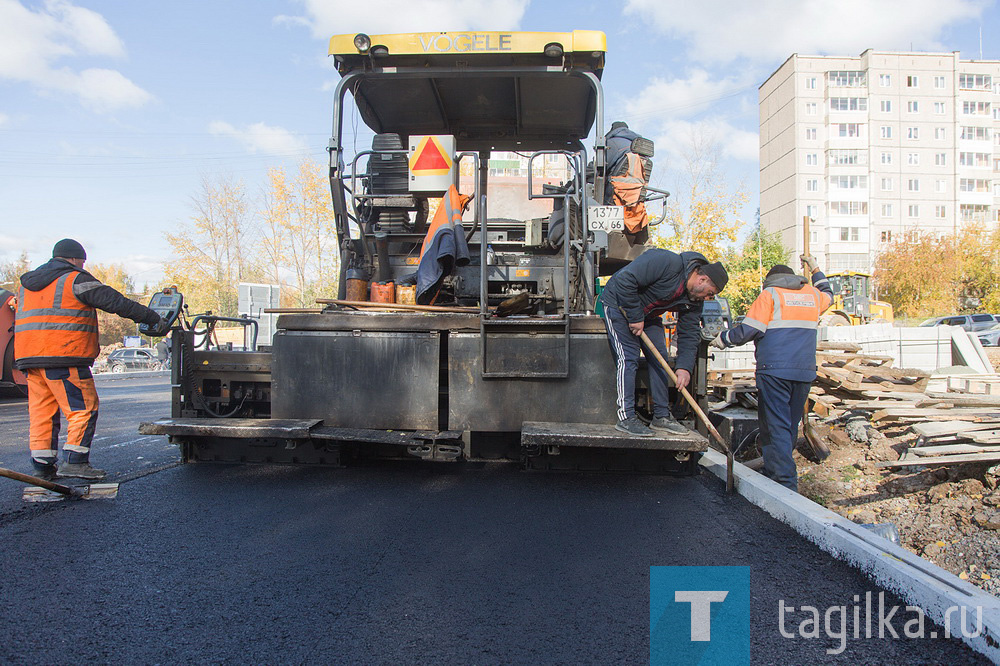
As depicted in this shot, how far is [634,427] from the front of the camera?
3.92m

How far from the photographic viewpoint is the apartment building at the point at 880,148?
176 ft

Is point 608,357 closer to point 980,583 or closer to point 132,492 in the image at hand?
point 980,583

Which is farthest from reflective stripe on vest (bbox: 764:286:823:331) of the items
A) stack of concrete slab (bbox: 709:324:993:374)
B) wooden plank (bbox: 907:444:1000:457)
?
stack of concrete slab (bbox: 709:324:993:374)

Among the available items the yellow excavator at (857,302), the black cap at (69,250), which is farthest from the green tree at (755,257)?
the black cap at (69,250)

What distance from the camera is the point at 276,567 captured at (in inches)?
110

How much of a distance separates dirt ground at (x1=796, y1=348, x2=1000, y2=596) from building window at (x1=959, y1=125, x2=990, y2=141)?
66.0 m

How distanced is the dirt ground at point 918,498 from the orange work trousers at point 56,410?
5.72 metres

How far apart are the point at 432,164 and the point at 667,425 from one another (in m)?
2.99

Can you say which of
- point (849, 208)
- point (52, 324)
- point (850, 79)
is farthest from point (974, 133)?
point (52, 324)

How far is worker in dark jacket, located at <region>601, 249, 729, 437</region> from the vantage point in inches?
163

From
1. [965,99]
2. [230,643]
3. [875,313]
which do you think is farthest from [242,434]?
[965,99]

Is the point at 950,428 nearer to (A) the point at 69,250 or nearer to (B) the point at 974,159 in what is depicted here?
(A) the point at 69,250

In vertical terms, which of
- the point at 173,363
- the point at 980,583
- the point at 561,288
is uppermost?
the point at 561,288

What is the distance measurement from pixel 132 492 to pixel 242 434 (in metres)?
0.95
